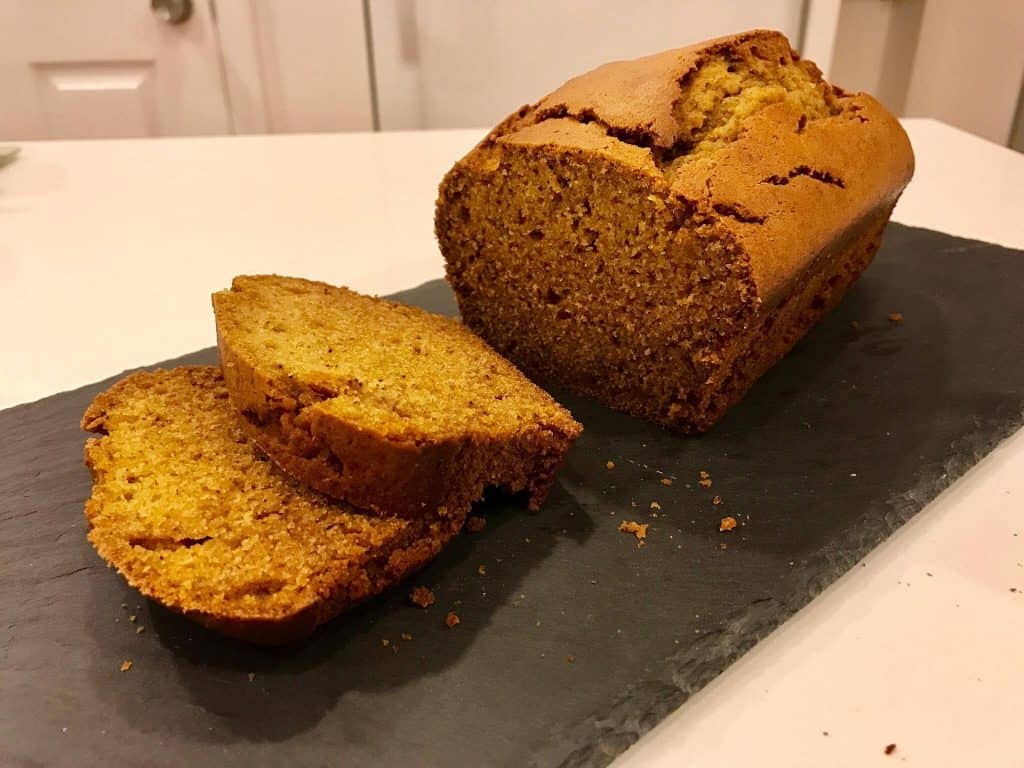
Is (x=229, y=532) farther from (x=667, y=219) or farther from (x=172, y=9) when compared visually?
(x=172, y=9)

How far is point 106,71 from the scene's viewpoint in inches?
201

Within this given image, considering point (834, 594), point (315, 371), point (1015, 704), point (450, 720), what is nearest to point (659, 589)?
point (834, 594)

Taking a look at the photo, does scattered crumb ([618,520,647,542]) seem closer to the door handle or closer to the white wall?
the door handle

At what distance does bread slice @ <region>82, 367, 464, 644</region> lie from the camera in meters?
1.44

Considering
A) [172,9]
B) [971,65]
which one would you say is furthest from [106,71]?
[971,65]

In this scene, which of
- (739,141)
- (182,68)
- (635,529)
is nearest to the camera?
(635,529)

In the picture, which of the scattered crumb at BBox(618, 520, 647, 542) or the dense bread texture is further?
the dense bread texture

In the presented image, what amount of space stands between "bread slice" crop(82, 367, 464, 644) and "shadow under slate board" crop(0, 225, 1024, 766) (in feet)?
0.30

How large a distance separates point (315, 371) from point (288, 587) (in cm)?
45

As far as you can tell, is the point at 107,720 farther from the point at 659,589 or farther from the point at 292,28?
the point at 292,28

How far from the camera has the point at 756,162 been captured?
A: 6.44 feet

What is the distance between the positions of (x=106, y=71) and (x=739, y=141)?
445cm

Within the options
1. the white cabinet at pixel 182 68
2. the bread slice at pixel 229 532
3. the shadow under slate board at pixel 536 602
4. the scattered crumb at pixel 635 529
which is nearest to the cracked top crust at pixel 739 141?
the shadow under slate board at pixel 536 602

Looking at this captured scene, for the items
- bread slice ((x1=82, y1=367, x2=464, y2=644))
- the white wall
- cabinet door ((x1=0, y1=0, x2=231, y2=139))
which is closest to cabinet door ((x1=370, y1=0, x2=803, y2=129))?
cabinet door ((x1=0, y1=0, x2=231, y2=139))
